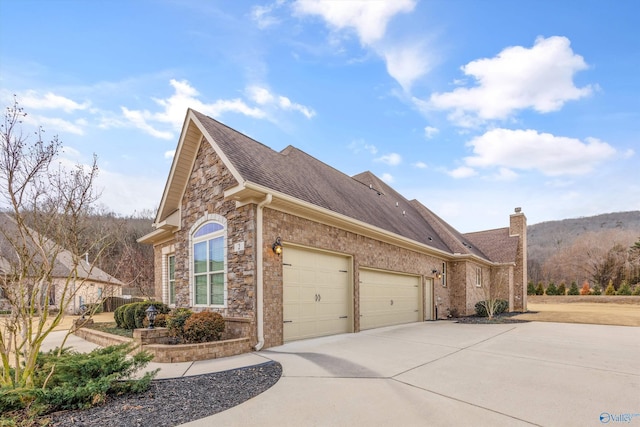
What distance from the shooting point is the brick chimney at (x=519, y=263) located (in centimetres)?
2105

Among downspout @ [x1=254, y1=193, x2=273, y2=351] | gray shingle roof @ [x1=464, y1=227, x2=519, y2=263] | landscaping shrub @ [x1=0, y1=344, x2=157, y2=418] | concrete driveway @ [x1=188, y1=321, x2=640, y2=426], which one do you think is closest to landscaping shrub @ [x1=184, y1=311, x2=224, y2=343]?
downspout @ [x1=254, y1=193, x2=273, y2=351]

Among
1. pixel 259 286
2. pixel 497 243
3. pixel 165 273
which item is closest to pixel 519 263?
pixel 497 243

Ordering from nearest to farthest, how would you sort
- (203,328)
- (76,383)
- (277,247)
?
(76,383), (203,328), (277,247)

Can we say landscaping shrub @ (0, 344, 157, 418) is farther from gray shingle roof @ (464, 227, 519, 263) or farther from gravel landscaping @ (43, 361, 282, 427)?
gray shingle roof @ (464, 227, 519, 263)

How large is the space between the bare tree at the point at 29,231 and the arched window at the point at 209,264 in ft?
10.6

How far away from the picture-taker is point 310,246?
9.03 metres

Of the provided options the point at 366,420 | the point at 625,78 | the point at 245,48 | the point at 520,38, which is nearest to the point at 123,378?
the point at 366,420

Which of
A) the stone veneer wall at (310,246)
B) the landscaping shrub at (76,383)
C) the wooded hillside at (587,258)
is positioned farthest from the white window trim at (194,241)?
the wooded hillside at (587,258)

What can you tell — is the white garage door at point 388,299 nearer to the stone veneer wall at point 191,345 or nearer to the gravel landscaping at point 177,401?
the stone veneer wall at point 191,345

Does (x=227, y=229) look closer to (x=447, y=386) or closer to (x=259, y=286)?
(x=259, y=286)

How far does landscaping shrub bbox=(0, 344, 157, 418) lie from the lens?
3.86 metres

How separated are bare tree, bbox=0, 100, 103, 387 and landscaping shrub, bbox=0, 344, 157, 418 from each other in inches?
8.4

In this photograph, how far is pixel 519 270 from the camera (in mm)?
21656

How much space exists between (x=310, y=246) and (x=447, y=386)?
4964 mm
